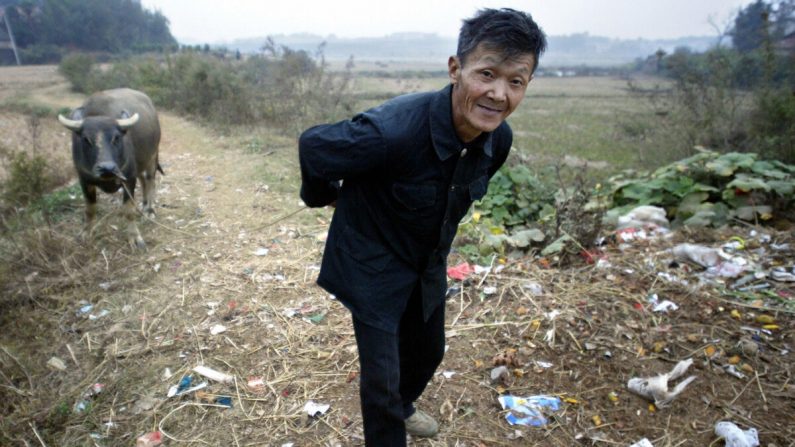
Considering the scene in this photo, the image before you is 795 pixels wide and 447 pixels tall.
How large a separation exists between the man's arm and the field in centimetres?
149

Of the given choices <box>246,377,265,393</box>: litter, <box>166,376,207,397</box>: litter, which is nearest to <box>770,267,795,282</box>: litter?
<box>246,377,265,393</box>: litter

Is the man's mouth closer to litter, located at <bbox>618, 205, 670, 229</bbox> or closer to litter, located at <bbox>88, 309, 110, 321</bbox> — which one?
litter, located at <bbox>88, 309, 110, 321</bbox>

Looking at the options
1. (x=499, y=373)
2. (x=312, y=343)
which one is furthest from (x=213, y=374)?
(x=499, y=373)

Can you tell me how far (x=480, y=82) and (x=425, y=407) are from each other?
1786 mm

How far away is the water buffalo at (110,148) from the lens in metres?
3.94

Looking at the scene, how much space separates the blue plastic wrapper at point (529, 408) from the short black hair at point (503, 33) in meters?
1.81

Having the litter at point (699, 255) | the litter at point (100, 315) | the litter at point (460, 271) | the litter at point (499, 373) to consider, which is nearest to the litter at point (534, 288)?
the litter at point (460, 271)

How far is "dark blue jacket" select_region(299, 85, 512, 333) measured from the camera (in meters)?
1.37

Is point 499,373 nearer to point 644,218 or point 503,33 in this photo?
point 503,33

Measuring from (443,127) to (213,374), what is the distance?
213cm

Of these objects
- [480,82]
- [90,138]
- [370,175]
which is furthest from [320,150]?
[90,138]

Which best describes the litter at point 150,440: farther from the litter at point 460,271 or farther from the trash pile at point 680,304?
the litter at point 460,271

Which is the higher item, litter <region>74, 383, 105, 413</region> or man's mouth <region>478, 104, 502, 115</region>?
man's mouth <region>478, 104, 502, 115</region>

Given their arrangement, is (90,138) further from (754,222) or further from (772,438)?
(754,222)
